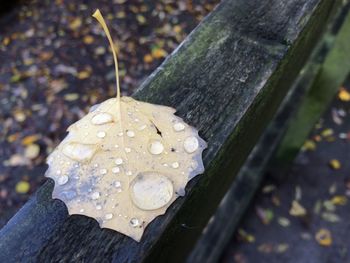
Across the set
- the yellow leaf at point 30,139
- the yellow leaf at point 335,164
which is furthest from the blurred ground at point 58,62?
the yellow leaf at point 335,164

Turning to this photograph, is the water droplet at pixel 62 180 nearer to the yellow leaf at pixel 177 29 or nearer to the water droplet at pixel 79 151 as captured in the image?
the water droplet at pixel 79 151

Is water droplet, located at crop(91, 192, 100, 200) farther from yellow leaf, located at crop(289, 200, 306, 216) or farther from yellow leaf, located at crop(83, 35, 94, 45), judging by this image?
yellow leaf, located at crop(83, 35, 94, 45)

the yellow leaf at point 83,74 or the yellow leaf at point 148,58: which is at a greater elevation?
the yellow leaf at point 148,58

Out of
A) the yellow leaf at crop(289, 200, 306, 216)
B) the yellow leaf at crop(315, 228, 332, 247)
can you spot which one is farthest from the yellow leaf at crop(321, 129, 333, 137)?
the yellow leaf at crop(315, 228, 332, 247)

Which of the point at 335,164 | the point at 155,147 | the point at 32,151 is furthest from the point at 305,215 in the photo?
the point at 155,147

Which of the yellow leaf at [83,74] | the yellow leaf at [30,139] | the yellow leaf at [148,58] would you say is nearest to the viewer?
the yellow leaf at [30,139]
